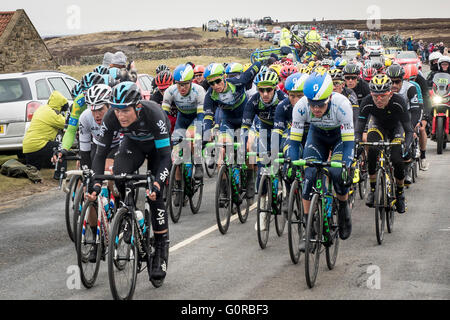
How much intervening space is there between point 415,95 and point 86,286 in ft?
25.3

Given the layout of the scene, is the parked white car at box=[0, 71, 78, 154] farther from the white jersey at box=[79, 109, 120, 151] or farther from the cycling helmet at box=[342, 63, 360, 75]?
the white jersey at box=[79, 109, 120, 151]

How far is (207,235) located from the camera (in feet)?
35.7

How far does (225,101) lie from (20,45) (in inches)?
1061

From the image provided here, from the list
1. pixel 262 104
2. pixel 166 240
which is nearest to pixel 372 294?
pixel 166 240

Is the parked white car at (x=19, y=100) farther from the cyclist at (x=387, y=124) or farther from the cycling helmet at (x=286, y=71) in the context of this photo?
the cyclist at (x=387, y=124)

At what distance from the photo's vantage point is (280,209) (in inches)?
420

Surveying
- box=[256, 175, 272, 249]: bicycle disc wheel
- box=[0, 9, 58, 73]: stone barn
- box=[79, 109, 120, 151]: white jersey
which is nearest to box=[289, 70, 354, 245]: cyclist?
box=[256, 175, 272, 249]: bicycle disc wheel

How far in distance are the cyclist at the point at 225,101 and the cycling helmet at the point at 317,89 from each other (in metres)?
3.26

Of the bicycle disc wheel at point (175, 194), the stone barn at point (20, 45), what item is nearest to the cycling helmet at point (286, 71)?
the bicycle disc wheel at point (175, 194)

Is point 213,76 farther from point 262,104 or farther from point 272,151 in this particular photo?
point 272,151

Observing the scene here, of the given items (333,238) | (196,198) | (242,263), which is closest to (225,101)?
(196,198)

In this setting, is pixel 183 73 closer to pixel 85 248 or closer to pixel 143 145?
pixel 143 145

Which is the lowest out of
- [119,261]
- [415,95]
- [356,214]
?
[356,214]

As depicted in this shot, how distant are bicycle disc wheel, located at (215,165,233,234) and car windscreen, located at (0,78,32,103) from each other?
8.04m
